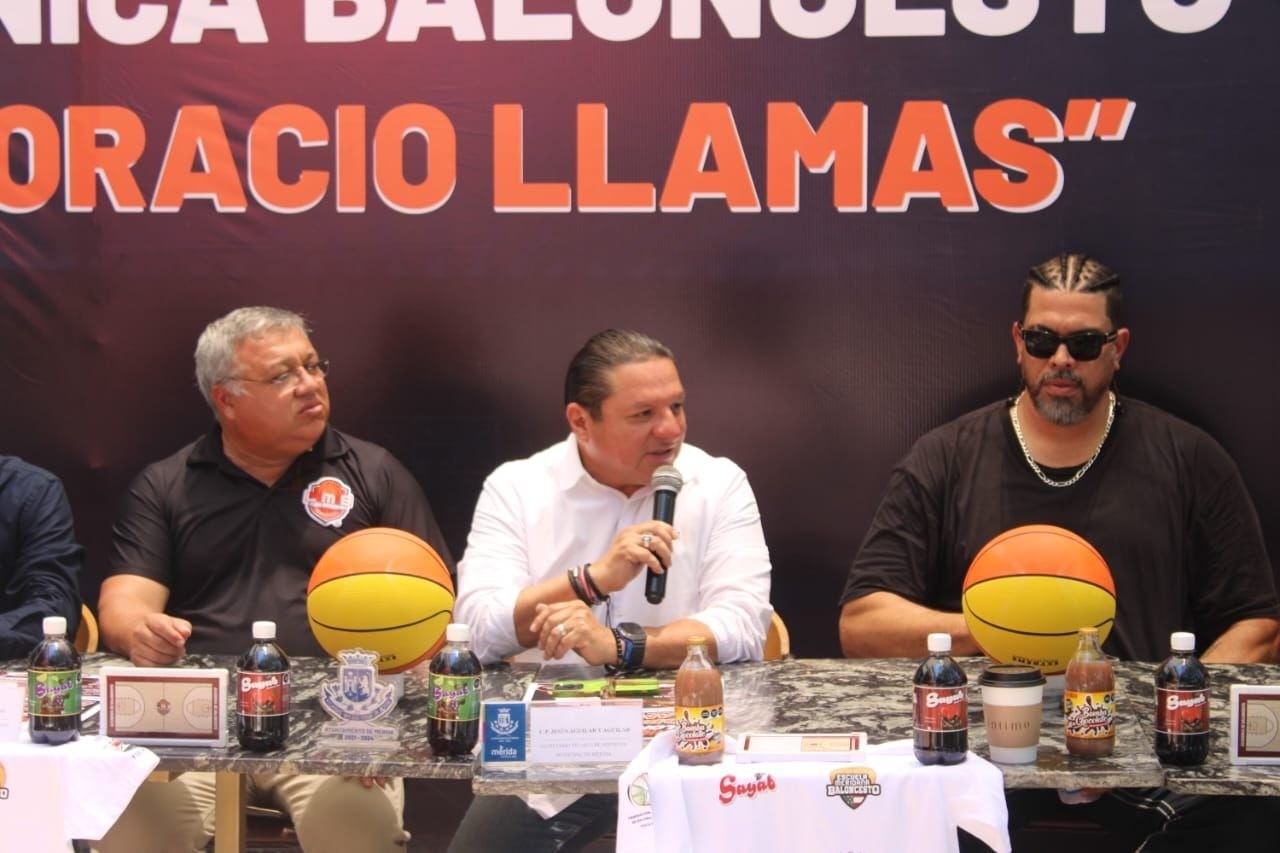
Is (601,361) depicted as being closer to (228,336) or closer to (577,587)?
(577,587)

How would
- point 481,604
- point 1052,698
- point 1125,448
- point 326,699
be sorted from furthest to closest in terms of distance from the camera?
point 1125,448 → point 481,604 → point 1052,698 → point 326,699

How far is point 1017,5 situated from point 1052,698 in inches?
91.3

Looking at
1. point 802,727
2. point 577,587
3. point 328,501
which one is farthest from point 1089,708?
point 328,501

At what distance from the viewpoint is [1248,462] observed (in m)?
4.82

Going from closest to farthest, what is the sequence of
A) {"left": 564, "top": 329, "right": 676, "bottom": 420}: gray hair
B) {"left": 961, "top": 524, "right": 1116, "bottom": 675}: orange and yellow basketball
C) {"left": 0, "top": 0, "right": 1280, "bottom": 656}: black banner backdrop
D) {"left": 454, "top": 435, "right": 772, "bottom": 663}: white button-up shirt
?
{"left": 961, "top": 524, "right": 1116, "bottom": 675}: orange and yellow basketball
{"left": 454, "top": 435, "right": 772, "bottom": 663}: white button-up shirt
{"left": 564, "top": 329, "right": 676, "bottom": 420}: gray hair
{"left": 0, "top": 0, "right": 1280, "bottom": 656}: black banner backdrop

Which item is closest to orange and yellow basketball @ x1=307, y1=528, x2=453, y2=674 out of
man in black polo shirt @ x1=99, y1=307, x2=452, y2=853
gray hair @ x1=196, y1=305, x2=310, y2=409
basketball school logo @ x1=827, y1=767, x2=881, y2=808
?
man in black polo shirt @ x1=99, y1=307, x2=452, y2=853

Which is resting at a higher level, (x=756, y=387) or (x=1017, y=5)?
(x=1017, y=5)

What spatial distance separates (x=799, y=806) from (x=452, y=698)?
0.68 meters

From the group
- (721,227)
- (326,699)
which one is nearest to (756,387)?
(721,227)

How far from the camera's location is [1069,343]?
4.34 metres

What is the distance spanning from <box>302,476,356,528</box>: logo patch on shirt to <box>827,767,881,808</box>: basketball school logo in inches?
81.7

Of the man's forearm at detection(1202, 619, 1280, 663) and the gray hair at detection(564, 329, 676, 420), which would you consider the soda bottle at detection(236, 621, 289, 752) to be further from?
the man's forearm at detection(1202, 619, 1280, 663)

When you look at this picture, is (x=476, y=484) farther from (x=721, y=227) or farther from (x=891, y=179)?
(x=891, y=179)

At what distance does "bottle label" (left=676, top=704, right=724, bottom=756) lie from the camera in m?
2.89
